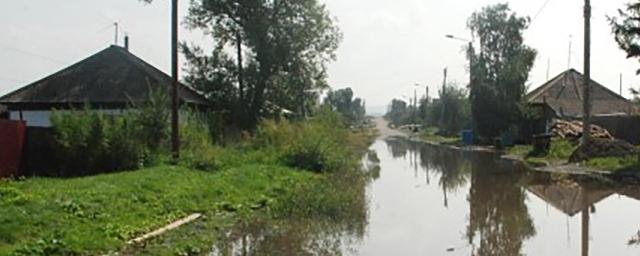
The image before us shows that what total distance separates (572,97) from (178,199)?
4524 centimetres

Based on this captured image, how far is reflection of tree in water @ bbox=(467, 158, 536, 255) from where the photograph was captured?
1212cm

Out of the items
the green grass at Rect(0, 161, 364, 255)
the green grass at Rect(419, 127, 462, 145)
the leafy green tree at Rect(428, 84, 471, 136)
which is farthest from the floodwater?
the leafy green tree at Rect(428, 84, 471, 136)

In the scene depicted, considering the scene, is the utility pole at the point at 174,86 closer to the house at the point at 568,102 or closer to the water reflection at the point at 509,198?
the water reflection at the point at 509,198

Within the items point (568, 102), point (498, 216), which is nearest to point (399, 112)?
point (568, 102)

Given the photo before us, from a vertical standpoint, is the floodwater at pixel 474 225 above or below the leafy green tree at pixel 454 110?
below

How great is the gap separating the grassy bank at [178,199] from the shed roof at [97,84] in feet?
23.8

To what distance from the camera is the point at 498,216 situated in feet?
52.2

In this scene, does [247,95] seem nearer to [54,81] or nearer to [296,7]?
[296,7]

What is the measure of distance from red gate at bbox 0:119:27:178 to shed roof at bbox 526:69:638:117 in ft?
131

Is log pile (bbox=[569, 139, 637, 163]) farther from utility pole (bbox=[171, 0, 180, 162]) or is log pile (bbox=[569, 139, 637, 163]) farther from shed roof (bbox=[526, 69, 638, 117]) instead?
shed roof (bbox=[526, 69, 638, 117])

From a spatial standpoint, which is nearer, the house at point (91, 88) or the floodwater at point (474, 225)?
the floodwater at point (474, 225)

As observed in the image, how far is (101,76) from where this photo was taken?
3303cm

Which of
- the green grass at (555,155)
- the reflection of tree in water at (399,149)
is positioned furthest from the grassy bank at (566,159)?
the reflection of tree in water at (399,149)

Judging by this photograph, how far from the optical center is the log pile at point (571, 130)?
127 ft
